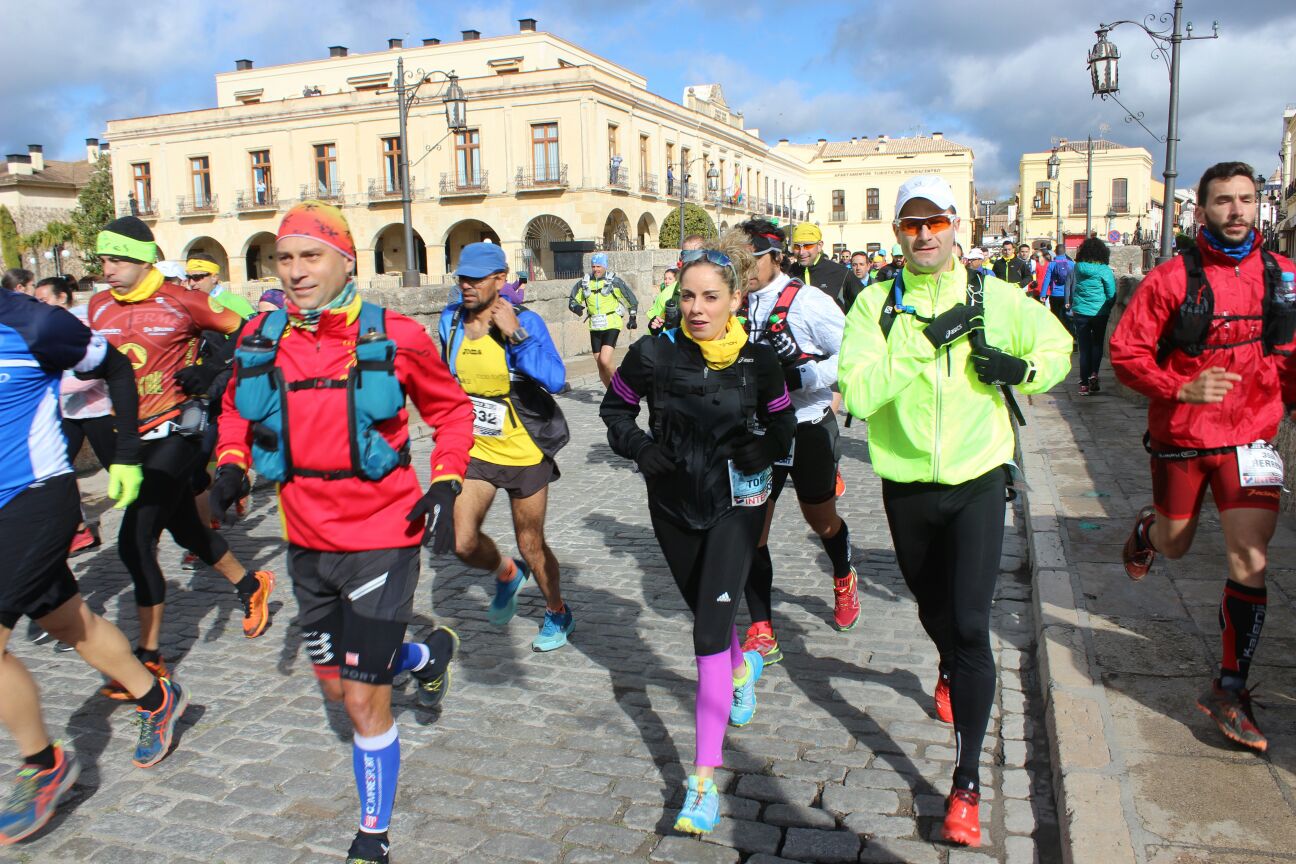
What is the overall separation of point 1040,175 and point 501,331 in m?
83.8

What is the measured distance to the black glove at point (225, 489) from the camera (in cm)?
324

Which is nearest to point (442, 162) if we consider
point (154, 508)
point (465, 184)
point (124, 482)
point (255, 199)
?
point (465, 184)

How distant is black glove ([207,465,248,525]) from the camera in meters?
3.24

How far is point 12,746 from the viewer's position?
425cm

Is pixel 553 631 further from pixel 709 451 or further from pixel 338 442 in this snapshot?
pixel 338 442

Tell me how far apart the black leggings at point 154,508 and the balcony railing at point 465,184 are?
44.2 meters

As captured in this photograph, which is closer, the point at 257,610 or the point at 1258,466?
the point at 1258,466

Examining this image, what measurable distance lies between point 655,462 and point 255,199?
173 ft

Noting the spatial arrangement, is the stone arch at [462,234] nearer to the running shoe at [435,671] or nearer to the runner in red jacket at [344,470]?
the running shoe at [435,671]

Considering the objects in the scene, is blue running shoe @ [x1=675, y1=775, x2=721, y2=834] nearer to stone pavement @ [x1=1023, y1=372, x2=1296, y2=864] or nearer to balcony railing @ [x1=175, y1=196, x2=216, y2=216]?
stone pavement @ [x1=1023, y1=372, x2=1296, y2=864]

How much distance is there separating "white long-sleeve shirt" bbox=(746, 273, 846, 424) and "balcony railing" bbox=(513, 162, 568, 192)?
4253cm

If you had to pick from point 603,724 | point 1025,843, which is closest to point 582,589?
point 603,724

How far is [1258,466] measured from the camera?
3.80 meters

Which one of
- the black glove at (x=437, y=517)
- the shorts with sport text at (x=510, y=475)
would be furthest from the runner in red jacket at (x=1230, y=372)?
the shorts with sport text at (x=510, y=475)
